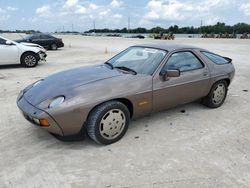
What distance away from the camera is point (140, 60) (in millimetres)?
4691

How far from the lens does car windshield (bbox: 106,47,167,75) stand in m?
4.45

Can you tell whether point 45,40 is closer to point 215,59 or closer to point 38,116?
point 215,59

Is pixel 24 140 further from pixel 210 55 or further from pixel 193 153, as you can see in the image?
pixel 210 55

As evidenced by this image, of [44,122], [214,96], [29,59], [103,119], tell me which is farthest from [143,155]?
[29,59]

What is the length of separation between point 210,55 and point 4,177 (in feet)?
13.8

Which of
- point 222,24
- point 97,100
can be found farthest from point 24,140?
point 222,24

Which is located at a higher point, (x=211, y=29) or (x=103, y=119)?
(x=211, y=29)

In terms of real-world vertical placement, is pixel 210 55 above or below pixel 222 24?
below

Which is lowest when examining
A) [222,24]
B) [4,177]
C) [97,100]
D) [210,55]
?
[4,177]

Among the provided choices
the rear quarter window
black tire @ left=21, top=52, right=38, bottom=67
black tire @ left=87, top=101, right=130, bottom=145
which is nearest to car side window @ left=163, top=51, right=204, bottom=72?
the rear quarter window

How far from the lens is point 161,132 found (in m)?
4.39

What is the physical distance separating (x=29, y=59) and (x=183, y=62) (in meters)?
8.24

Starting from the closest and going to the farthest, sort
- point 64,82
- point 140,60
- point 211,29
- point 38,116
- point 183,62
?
point 38,116, point 64,82, point 140,60, point 183,62, point 211,29

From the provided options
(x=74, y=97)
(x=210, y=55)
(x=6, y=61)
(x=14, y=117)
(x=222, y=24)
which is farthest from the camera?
(x=222, y=24)
